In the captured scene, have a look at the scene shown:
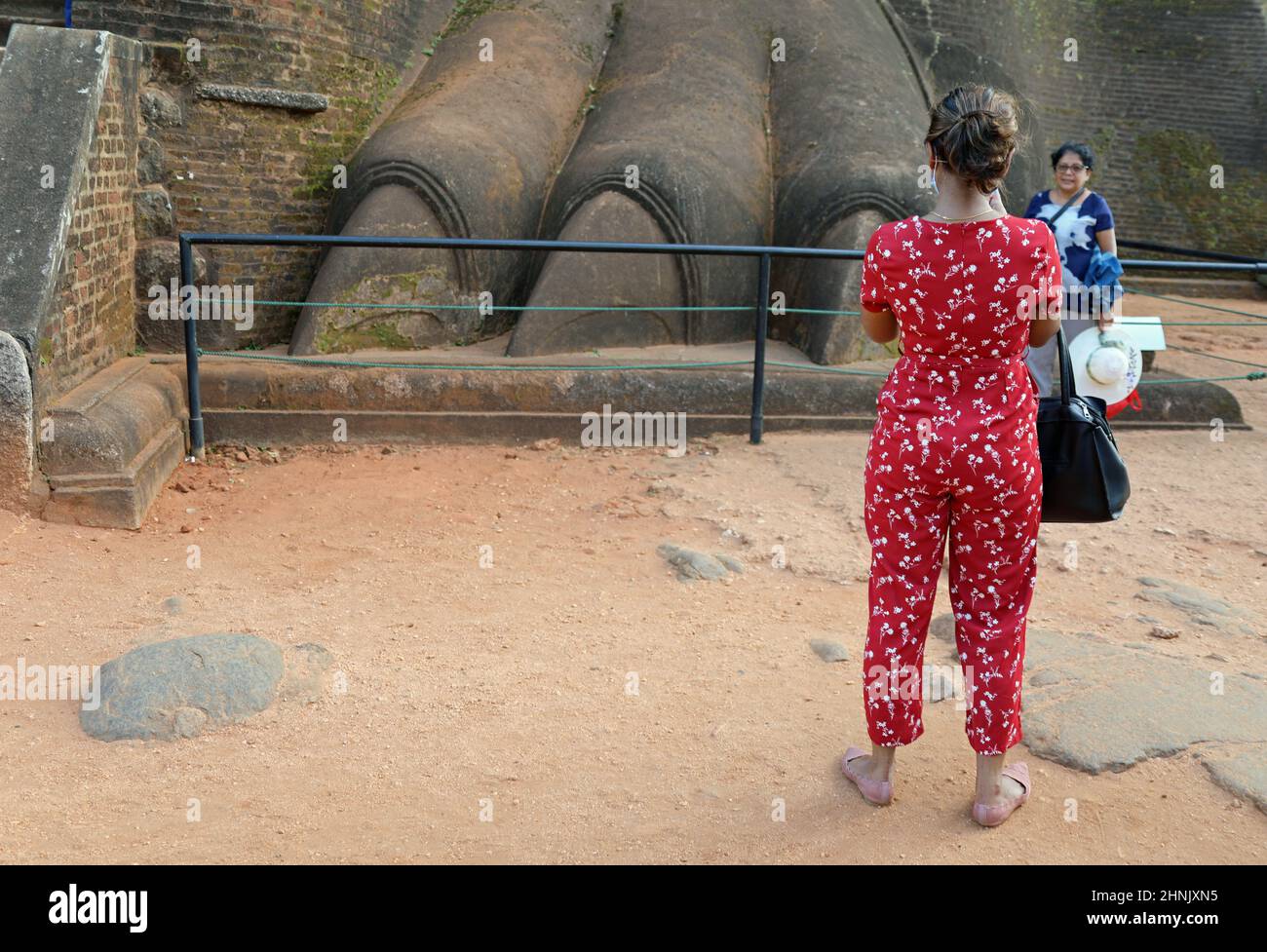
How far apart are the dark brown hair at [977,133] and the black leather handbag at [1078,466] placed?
1.60 feet

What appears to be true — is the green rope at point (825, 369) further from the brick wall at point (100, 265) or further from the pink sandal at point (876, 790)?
the pink sandal at point (876, 790)

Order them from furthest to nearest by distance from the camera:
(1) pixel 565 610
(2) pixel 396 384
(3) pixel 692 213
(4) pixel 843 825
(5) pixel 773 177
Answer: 1. (5) pixel 773 177
2. (3) pixel 692 213
3. (2) pixel 396 384
4. (1) pixel 565 610
5. (4) pixel 843 825

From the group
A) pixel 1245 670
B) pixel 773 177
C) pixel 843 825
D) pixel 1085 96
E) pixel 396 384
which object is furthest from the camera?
pixel 1085 96

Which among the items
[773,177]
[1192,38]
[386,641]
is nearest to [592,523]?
[386,641]

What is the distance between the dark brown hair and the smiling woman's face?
2962mm

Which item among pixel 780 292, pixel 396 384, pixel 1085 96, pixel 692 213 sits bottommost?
pixel 396 384

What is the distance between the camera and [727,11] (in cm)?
883

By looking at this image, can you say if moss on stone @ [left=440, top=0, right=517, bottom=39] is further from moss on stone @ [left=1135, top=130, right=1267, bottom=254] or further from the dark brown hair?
moss on stone @ [left=1135, top=130, right=1267, bottom=254]

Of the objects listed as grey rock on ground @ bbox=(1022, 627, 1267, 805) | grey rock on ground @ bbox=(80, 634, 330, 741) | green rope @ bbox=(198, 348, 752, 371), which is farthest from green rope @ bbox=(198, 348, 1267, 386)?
grey rock on ground @ bbox=(1022, 627, 1267, 805)

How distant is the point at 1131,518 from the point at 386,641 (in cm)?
358

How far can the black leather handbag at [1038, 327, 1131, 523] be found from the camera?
9.53ft

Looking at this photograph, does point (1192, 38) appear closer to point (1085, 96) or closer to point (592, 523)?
point (1085, 96)

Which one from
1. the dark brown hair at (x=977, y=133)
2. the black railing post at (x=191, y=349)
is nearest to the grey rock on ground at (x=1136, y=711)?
the dark brown hair at (x=977, y=133)

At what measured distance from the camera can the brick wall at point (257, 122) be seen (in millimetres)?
6734
